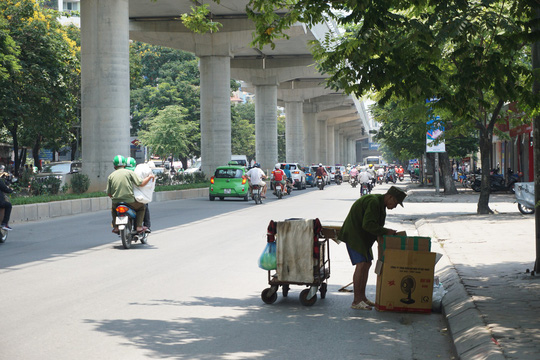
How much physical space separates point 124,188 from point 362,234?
697 cm

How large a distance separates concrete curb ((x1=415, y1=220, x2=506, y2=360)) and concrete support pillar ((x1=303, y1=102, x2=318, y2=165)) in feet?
264

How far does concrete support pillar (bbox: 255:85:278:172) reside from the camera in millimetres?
62031

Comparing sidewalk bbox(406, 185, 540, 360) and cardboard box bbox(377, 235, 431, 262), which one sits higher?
cardboard box bbox(377, 235, 431, 262)

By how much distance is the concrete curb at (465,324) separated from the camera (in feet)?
20.1

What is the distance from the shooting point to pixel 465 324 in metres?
7.34

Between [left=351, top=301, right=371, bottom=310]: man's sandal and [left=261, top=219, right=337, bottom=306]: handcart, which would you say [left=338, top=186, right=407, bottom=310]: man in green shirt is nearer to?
[left=351, top=301, right=371, bottom=310]: man's sandal

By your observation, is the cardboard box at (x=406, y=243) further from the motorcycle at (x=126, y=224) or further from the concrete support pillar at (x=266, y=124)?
the concrete support pillar at (x=266, y=124)

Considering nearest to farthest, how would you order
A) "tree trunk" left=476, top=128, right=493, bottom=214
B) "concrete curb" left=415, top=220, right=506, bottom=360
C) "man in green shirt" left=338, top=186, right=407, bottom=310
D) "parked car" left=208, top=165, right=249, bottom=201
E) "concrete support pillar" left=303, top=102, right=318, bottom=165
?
"concrete curb" left=415, top=220, right=506, bottom=360 < "man in green shirt" left=338, top=186, right=407, bottom=310 < "tree trunk" left=476, top=128, right=493, bottom=214 < "parked car" left=208, top=165, right=249, bottom=201 < "concrete support pillar" left=303, top=102, right=318, bottom=165

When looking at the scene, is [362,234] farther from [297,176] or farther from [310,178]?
[310,178]

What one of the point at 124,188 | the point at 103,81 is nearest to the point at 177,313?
the point at 124,188

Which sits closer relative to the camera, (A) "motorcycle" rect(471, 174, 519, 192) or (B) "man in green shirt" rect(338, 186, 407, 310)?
(B) "man in green shirt" rect(338, 186, 407, 310)

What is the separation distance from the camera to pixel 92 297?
9266 mm

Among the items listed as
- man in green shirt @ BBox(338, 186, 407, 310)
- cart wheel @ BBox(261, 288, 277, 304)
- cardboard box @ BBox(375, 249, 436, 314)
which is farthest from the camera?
cart wheel @ BBox(261, 288, 277, 304)

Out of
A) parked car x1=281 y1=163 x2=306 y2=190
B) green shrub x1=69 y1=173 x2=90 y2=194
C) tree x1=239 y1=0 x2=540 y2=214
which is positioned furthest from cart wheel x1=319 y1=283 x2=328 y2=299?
parked car x1=281 y1=163 x2=306 y2=190
